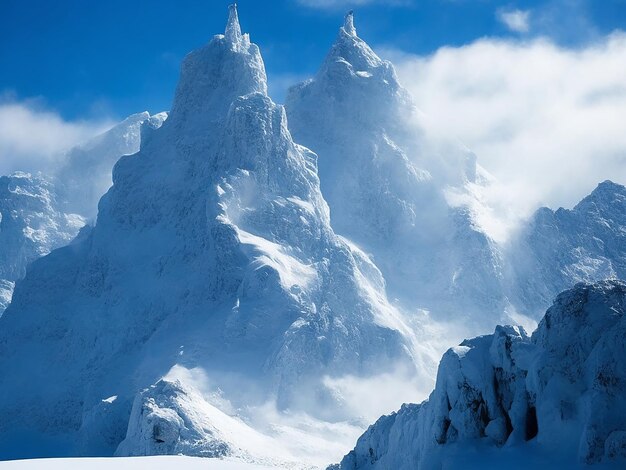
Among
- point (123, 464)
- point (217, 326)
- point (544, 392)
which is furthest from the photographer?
point (217, 326)

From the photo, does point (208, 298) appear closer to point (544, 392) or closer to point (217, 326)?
point (217, 326)

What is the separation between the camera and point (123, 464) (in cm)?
3994

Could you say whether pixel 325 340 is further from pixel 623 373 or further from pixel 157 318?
pixel 623 373

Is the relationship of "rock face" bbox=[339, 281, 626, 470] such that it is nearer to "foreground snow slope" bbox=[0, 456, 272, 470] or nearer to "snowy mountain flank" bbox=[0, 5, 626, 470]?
"foreground snow slope" bbox=[0, 456, 272, 470]

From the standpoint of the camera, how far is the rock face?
3772 cm

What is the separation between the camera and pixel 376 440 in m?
58.4

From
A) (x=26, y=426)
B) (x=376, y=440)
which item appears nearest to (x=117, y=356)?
(x=26, y=426)

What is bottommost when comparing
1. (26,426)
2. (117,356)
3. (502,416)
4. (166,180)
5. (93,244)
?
(502,416)

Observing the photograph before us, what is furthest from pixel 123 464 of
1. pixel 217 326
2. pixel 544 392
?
pixel 217 326

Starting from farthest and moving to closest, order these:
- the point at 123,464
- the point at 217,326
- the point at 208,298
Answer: the point at 208,298 < the point at 217,326 < the point at 123,464

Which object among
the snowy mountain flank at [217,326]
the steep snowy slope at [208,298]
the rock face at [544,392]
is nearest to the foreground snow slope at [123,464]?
the rock face at [544,392]

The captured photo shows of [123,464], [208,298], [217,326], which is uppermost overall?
[208,298]

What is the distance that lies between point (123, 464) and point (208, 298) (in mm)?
129464

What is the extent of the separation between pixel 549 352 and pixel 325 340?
122891mm
